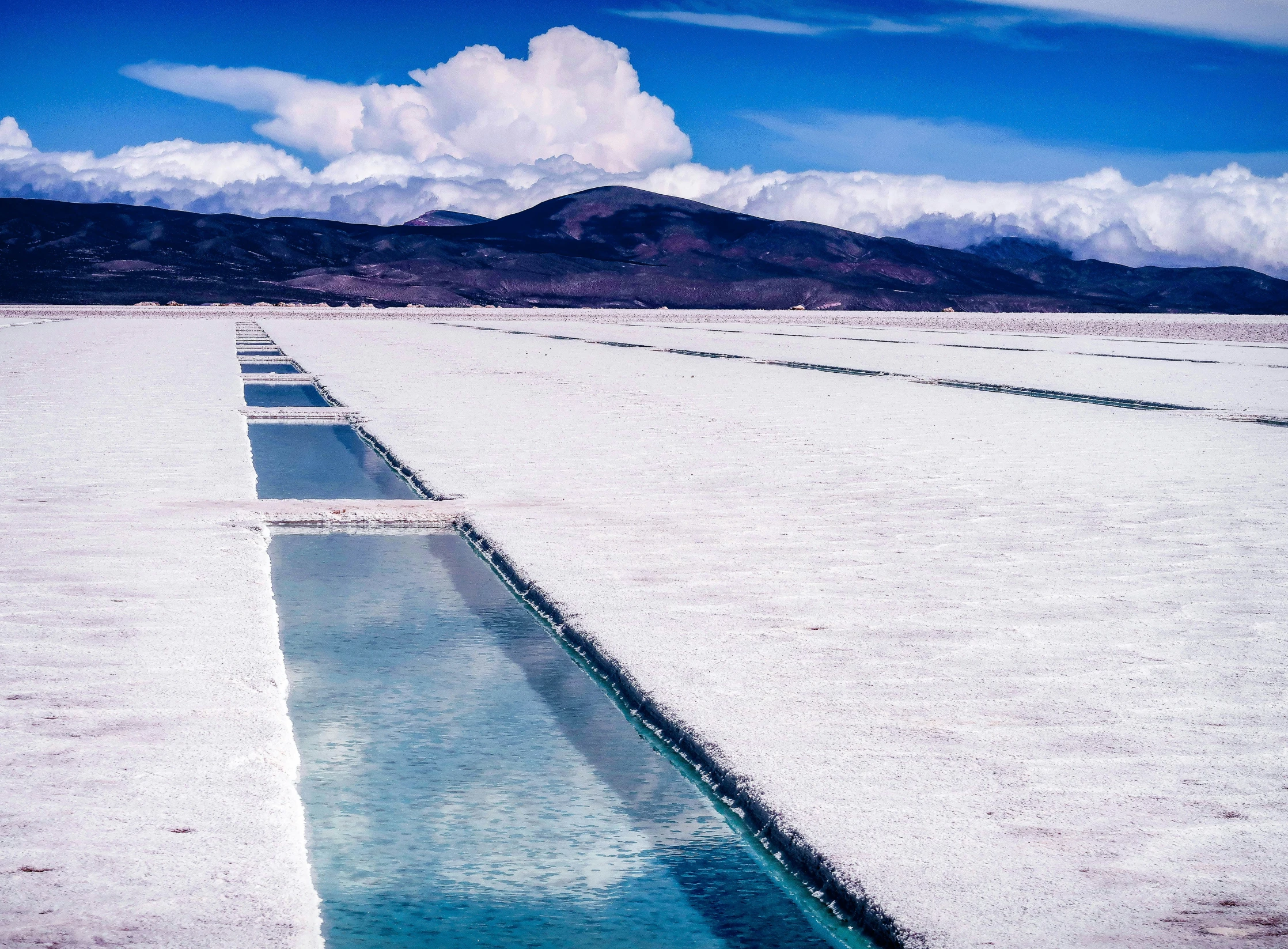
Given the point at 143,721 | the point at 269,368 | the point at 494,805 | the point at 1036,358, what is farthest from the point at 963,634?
the point at 1036,358

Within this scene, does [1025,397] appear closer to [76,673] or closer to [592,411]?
[592,411]

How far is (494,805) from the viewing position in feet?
11.9

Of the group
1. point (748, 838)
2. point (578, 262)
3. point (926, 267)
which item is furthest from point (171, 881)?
point (926, 267)

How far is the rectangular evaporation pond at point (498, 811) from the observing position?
297 cm

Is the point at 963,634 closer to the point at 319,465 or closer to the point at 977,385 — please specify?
the point at 319,465

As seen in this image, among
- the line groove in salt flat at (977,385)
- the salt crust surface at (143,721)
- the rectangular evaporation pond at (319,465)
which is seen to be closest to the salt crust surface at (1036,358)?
the line groove in salt flat at (977,385)

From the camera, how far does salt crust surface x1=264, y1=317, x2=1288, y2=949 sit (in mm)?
3004

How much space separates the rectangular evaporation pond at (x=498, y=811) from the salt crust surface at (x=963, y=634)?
17 centimetres

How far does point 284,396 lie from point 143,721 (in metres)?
12.8

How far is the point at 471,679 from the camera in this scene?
479 cm

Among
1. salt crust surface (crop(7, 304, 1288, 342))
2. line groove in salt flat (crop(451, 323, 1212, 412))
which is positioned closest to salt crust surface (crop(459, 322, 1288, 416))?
line groove in salt flat (crop(451, 323, 1212, 412))

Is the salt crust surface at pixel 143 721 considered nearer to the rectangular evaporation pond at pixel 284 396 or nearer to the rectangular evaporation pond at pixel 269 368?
the rectangular evaporation pond at pixel 284 396

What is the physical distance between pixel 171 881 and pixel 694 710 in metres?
1.60

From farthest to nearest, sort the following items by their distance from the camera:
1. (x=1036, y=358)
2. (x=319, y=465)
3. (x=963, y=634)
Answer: (x=1036, y=358) → (x=319, y=465) → (x=963, y=634)
